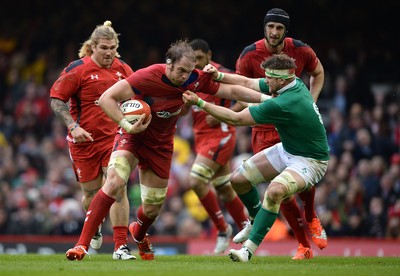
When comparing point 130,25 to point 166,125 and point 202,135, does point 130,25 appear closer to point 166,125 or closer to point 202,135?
point 202,135

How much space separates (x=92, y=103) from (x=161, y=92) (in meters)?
1.37

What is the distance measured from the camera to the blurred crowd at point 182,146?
16.6m

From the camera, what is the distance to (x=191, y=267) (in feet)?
33.0

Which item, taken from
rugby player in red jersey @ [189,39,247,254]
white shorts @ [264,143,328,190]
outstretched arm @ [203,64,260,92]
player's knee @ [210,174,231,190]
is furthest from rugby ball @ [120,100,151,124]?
player's knee @ [210,174,231,190]

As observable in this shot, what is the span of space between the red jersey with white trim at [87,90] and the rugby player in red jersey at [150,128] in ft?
2.30

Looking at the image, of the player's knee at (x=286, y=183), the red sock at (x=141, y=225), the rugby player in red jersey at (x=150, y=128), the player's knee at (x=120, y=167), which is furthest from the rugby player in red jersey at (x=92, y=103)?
the player's knee at (x=286, y=183)

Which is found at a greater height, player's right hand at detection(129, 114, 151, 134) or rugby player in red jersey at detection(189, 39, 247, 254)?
player's right hand at detection(129, 114, 151, 134)

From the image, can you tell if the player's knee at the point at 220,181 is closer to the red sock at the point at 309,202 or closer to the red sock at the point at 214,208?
the red sock at the point at 214,208

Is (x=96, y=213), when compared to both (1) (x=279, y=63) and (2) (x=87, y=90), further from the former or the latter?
(1) (x=279, y=63)

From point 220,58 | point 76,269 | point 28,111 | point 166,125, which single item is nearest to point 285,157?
point 166,125

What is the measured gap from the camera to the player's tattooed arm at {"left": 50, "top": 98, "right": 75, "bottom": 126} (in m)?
11.4

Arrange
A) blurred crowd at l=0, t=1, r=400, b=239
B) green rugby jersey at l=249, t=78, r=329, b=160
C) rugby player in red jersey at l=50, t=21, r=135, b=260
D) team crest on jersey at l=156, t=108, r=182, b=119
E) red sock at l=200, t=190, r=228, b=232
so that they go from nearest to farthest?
green rugby jersey at l=249, t=78, r=329, b=160, team crest on jersey at l=156, t=108, r=182, b=119, rugby player in red jersey at l=50, t=21, r=135, b=260, red sock at l=200, t=190, r=228, b=232, blurred crowd at l=0, t=1, r=400, b=239

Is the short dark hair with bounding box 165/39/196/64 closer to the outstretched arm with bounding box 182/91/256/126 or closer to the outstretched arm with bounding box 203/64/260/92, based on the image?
the outstretched arm with bounding box 182/91/256/126

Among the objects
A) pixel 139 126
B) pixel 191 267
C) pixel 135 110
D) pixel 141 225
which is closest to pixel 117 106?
pixel 135 110
